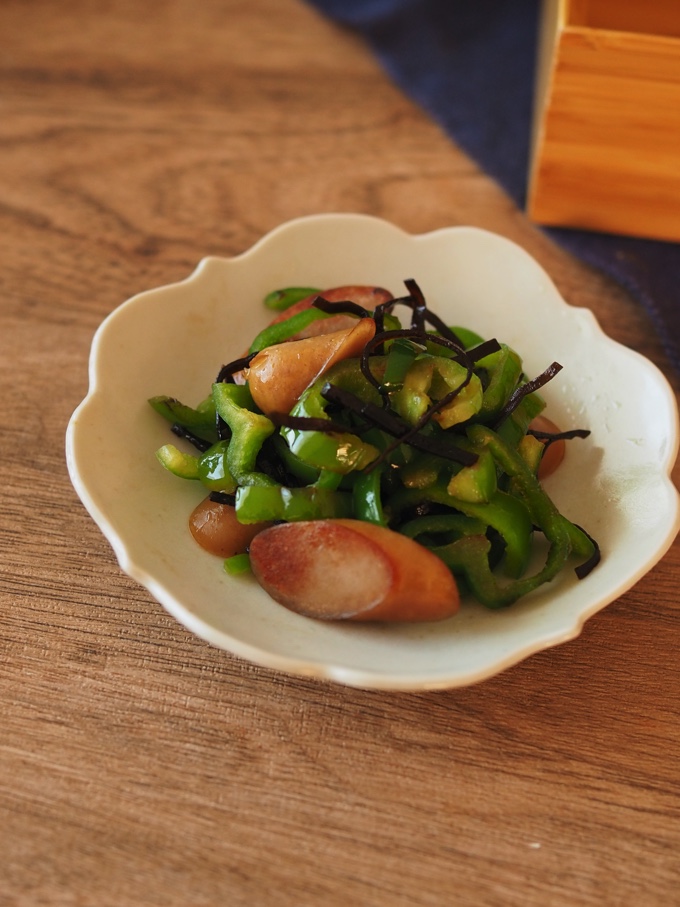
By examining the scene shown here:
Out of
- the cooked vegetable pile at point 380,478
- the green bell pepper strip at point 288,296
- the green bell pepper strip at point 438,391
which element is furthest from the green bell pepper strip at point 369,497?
the green bell pepper strip at point 288,296

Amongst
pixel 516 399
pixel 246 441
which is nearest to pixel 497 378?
pixel 516 399

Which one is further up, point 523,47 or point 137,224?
point 523,47

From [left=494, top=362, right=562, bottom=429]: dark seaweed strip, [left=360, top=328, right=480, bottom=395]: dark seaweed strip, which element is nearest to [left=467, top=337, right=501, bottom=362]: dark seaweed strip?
[left=360, top=328, right=480, bottom=395]: dark seaweed strip

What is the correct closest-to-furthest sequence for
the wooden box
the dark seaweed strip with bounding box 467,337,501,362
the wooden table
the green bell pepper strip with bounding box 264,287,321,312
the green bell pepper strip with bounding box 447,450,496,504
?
Result: the wooden table, the green bell pepper strip with bounding box 447,450,496,504, the dark seaweed strip with bounding box 467,337,501,362, the green bell pepper strip with bounding box 264,287,321,312, the wooden box

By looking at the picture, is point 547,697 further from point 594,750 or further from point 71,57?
point 71,57

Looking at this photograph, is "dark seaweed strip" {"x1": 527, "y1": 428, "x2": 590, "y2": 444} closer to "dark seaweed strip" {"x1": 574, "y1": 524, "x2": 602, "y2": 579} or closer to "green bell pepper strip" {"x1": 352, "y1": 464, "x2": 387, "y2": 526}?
"dark seaweed strip" {"x1": 574, "y1": 524, "x2": 602, "y2": 579}

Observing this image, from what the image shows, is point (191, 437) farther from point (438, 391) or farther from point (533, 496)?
point (533, 496)

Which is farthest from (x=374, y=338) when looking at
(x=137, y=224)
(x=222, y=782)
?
(x=137, y=224)

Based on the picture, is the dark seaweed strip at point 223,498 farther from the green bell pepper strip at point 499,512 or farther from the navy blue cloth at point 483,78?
the navy blue cloth at point 483,78
